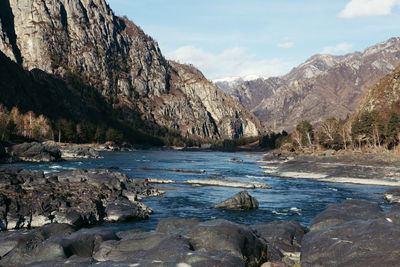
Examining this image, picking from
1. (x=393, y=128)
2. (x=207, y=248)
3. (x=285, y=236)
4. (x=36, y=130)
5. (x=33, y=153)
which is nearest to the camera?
(x=207, y=248)

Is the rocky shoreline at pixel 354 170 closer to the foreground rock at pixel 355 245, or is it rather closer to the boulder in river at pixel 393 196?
the boulder in river at pixel 393 196

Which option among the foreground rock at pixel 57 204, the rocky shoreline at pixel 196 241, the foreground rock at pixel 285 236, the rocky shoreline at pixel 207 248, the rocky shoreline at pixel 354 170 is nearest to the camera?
the rocky shoreline at pixel 207 248

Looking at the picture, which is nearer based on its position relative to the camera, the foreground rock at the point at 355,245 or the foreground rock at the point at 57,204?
the foreground rock at the point at 355,245

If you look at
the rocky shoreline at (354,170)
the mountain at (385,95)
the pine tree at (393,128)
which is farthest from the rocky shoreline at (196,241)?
the mountain at (385,95)

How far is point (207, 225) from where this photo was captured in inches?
672

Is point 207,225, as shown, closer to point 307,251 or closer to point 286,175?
point 307,251

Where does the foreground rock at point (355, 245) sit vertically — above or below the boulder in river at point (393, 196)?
above

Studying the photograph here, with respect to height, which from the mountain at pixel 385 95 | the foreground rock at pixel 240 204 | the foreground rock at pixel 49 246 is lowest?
the foreground rock at pixel 240 204

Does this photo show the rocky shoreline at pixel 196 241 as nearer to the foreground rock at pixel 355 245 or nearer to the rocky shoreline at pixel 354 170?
the foreground rock at pixel 355 245

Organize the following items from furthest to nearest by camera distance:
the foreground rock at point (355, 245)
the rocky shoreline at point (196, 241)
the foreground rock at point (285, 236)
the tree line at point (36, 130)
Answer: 1. the tree line at point (36, 130)
2. the foreground rock at point (285, 236)
3. the rocky shoreline at point (196, 241)
4. the foreground rock at point (355, 245)

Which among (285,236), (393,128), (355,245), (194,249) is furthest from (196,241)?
(393,128)

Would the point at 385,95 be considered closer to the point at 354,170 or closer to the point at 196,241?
the point at 354,170

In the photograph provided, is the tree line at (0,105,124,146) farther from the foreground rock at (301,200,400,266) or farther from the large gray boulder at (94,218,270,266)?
the foreground rock at (301,200,400,266)

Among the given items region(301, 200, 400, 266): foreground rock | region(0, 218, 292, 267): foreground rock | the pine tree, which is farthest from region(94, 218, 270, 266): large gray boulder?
the pine tree
